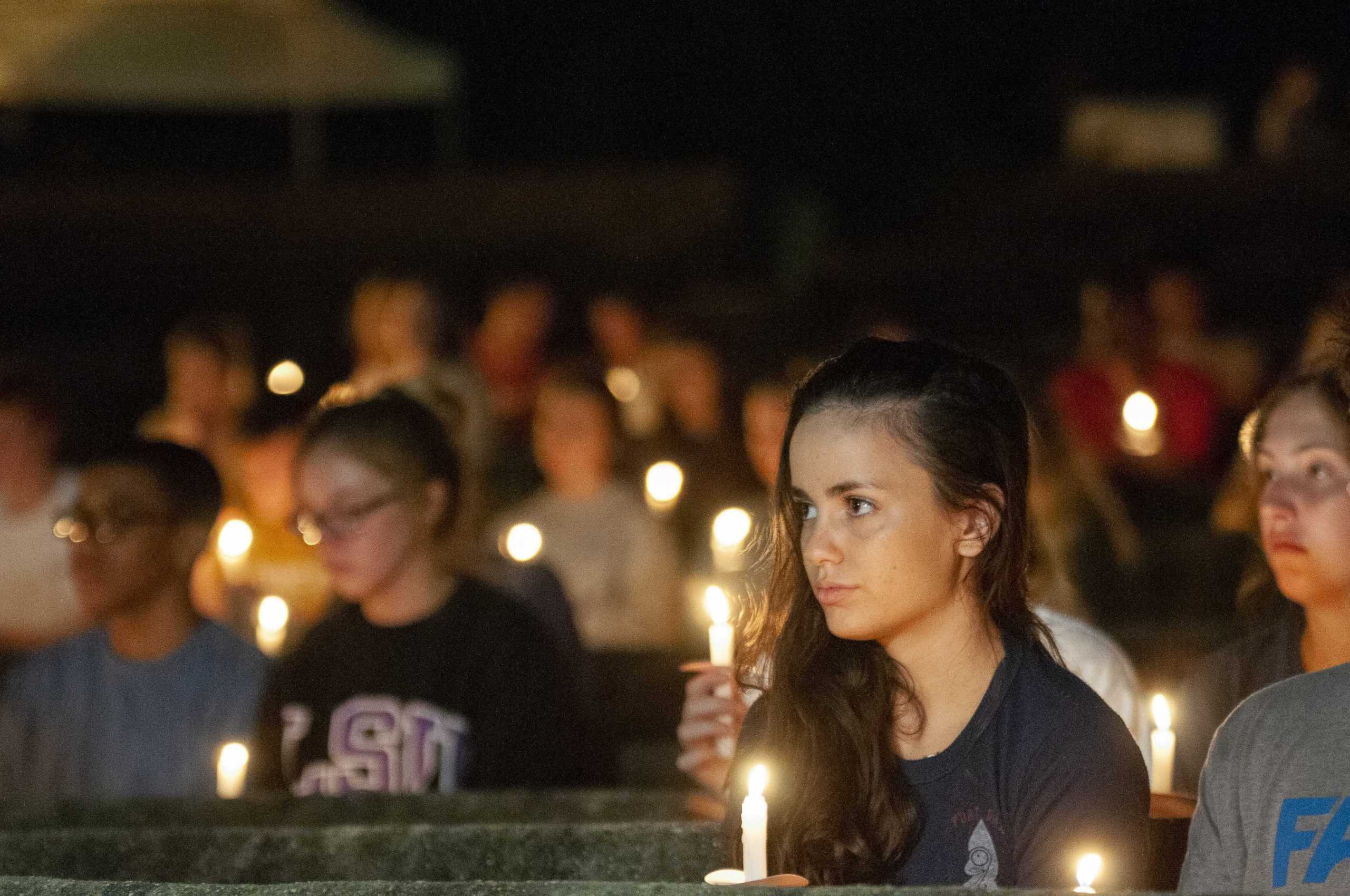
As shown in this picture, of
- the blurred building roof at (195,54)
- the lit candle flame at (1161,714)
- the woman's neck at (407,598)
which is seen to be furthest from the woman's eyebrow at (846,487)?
the blurred building roof at (195,54)

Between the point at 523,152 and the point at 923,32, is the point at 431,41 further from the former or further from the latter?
the point at 923,32

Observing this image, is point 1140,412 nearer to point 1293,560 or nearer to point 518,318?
point 1293,560

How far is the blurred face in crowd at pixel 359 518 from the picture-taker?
3.67 metres

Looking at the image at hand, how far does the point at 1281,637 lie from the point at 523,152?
1195 centimetres

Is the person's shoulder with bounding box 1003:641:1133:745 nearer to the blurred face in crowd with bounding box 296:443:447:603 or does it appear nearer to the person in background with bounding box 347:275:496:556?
the blurred face in crowd with bounding box 296:443:447:603

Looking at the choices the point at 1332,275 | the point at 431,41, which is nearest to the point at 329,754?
the point at 1332,275

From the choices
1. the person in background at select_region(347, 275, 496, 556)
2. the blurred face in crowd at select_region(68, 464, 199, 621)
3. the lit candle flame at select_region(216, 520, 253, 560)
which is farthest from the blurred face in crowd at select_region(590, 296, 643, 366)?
the blurred face in crowd at select_region(68, 464, 199, 621)

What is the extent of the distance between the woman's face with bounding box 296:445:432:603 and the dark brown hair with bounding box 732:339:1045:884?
146 centimetres

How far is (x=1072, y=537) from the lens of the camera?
186 inches

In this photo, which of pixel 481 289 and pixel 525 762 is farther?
pixel 481 289

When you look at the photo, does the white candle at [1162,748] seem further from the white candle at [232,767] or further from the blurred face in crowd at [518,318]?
the blurred face in crowd at [518,318]

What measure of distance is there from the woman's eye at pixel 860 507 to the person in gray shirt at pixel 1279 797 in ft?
1.83

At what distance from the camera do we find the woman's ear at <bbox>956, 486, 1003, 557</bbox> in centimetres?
232

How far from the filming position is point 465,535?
405 cm
